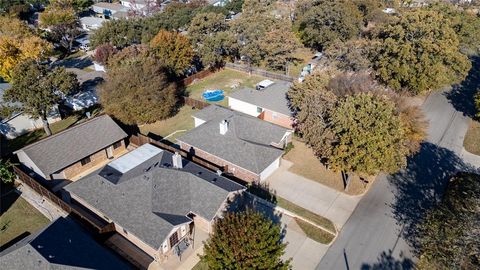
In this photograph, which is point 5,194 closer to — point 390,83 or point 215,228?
point 215,228

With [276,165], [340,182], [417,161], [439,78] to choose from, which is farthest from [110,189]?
[439,78]

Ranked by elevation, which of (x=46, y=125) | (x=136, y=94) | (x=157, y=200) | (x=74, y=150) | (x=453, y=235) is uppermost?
(x=136, y=94)

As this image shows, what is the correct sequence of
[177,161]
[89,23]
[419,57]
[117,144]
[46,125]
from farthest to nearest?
[89,23] < [419,57] < [46,125] < [117,144] < [177,161]

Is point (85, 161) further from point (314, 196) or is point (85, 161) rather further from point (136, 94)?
point (314, 196)

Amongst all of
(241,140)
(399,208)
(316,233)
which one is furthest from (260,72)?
(316,233)

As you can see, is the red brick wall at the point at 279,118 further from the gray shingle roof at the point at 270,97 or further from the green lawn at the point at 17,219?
the green lawn at the point at 17,219

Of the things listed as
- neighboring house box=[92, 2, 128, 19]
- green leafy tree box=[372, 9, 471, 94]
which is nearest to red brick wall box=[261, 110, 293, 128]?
green leafy tree box=[372, 9, 471, 94]

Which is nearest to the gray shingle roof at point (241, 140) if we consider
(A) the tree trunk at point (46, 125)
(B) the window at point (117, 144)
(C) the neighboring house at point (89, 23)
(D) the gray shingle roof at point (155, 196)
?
(D) the gray shingle roof at point (155, 196)
